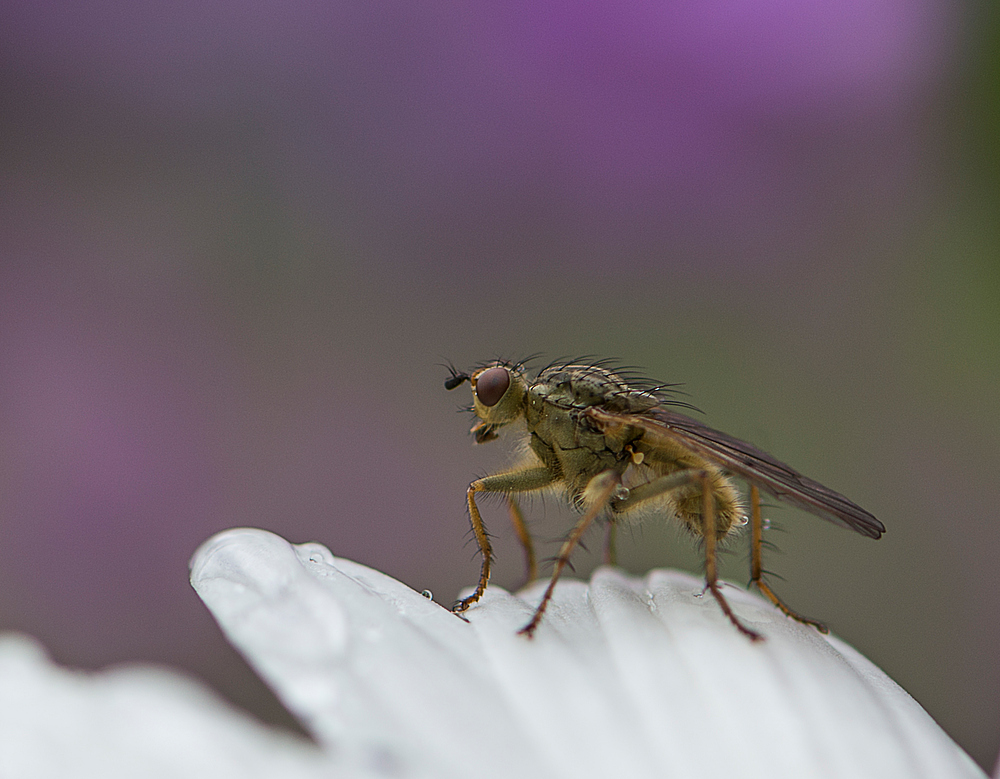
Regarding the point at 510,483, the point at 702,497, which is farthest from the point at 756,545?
the point at 510,483

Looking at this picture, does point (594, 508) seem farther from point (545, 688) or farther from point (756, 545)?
point (545, 688)

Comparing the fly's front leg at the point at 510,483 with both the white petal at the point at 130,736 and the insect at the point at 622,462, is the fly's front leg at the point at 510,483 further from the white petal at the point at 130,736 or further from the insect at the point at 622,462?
the white petal at the point at 130,736

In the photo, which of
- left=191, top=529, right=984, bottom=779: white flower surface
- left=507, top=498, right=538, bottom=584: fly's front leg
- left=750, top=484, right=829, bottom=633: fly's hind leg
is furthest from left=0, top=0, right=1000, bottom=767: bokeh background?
left=191, top=529, right=984, bottom=779: white flower surface

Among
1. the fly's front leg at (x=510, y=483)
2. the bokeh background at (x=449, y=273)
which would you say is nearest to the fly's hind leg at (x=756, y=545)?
the fly's front leg at (x=510, y=483)

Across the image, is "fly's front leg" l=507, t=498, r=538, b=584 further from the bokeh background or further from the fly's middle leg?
the bokeh background

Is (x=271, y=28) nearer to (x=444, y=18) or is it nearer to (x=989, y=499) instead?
(x=444, y=18)
